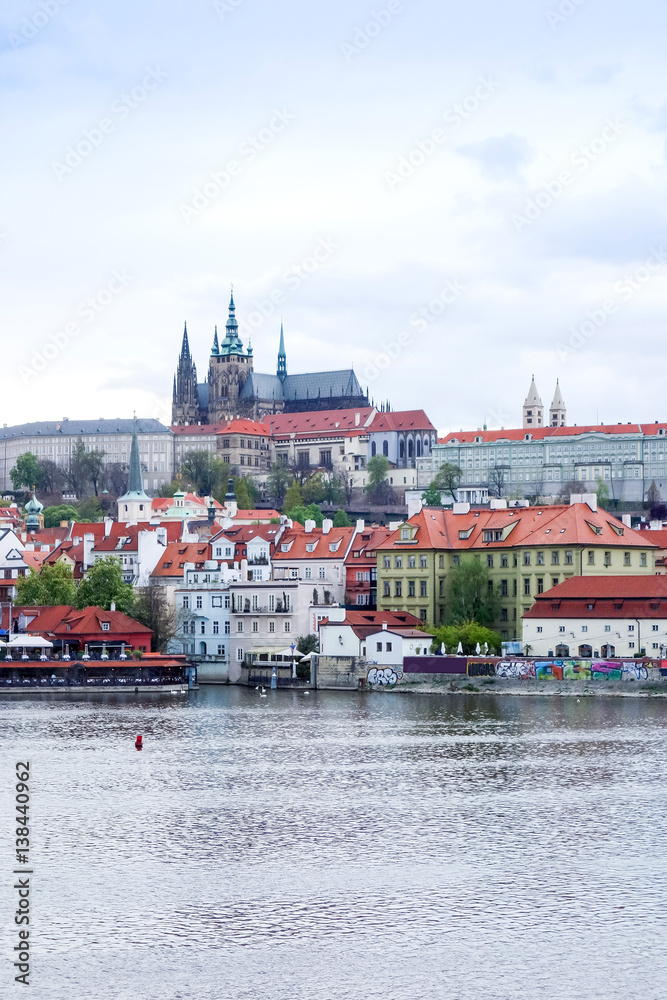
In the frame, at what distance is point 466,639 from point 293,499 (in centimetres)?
11482

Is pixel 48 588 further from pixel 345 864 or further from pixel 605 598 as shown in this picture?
pixel 345 864

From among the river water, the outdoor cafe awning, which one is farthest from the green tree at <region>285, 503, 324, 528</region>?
the river water

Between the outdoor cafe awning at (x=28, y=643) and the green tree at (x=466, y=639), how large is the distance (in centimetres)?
1769

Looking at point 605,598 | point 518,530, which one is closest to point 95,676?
point 518,530

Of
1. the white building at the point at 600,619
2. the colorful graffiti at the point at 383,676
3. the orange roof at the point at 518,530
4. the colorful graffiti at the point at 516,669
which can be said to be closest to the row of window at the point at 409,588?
the orange roof at the point at 518,530

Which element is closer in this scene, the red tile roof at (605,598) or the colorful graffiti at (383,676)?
the red tile roof at (605,598)

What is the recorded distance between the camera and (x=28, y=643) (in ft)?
253

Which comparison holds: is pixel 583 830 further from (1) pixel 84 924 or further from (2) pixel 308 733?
(2) pixel 308 733

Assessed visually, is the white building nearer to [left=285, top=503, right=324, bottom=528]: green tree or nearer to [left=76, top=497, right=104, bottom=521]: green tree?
[left=285, top=503, right=324, bottom=528]: green tree

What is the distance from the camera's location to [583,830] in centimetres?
3284

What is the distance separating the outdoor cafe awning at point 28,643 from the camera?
77250 millimetres

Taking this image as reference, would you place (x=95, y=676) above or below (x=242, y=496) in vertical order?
below

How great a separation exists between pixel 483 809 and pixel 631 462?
165032 mm

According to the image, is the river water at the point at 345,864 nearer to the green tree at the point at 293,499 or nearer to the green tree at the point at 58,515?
the green tree at the point at 58,515
